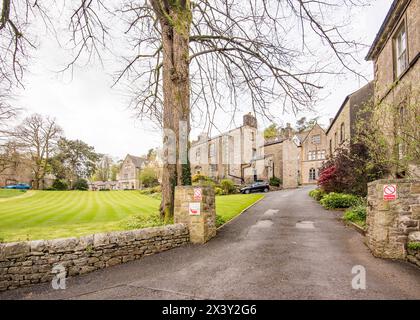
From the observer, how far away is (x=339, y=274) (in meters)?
5.00

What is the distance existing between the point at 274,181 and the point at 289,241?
92.9 ft

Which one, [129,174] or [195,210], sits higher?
[129,174]

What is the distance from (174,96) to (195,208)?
4.05m

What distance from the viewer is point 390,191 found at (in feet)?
19.6

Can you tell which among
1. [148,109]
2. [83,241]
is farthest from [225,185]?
[83,241]

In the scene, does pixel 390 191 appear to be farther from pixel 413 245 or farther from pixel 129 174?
pixel 129 174

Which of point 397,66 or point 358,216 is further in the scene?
point 397,66

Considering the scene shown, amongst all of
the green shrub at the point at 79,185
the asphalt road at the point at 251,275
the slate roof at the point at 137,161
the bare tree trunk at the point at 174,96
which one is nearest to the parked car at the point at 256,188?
the bare tree trunk at the point at 174,96

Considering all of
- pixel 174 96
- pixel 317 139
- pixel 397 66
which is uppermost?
pixel 317 139

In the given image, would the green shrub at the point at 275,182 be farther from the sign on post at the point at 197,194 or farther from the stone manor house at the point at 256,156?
the sign on post at the point at 197,194

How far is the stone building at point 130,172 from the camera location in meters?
61.8

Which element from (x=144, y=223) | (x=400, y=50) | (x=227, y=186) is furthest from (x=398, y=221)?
(x=227, y=186)

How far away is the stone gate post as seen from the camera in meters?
7.73

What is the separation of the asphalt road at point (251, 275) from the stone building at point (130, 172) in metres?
56.9
